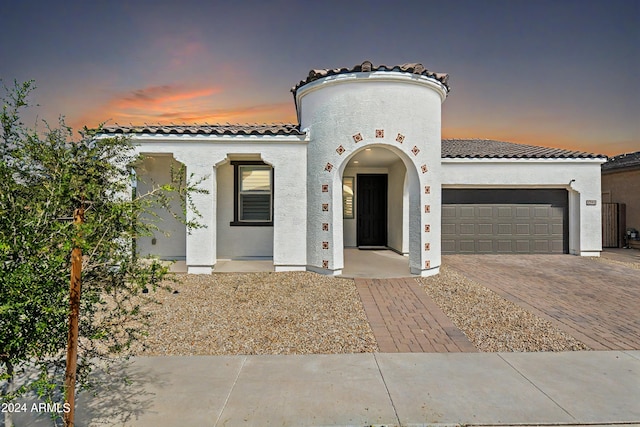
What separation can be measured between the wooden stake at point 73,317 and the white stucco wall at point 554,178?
12169 mm

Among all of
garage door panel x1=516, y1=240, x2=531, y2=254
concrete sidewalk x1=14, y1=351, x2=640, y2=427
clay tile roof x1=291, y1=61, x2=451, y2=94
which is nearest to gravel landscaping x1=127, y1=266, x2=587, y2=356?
concrete sidewalk x1=14, y1=351, x2=640, y2=427

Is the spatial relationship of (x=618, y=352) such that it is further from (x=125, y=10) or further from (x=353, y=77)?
(x=125, y=10)

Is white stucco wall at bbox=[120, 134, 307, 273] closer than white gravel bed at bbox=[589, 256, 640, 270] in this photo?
Yes

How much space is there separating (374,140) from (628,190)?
1574 cm

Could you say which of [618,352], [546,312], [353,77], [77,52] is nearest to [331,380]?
[618,352]

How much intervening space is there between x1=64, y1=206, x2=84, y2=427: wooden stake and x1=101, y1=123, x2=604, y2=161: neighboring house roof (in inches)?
122

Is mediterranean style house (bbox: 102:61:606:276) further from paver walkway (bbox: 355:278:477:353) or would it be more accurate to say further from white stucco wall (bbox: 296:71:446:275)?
paver walkway (bbox: 355:278:477:353)

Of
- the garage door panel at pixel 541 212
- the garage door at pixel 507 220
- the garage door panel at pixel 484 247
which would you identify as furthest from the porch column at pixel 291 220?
the garage door panel at pixel 541 212

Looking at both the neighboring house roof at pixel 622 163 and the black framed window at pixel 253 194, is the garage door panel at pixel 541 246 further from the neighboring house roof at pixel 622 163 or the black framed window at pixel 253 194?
the black framed window at pixel 253 194

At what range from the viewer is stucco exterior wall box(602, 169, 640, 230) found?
1541 cm

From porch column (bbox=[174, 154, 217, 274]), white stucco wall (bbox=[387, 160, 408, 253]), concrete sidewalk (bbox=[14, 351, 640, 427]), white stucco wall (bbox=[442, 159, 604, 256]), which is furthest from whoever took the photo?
white stucco wall (bbox=[442, 159, 604, 256])

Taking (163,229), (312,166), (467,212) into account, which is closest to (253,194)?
(312,166)

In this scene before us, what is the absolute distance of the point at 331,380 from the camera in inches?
145

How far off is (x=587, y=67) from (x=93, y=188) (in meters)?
17.2
